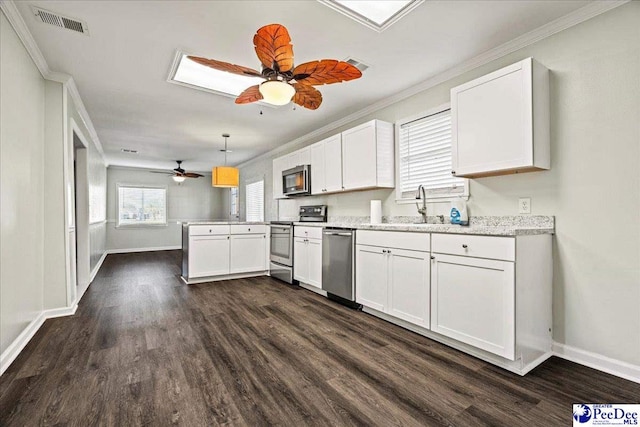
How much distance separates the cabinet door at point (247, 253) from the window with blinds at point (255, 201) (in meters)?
2.28

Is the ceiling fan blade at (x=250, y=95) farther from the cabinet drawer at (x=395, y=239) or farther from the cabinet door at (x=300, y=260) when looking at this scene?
the cabinet door at (x=300, y=260)

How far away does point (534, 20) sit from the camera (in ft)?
7.40

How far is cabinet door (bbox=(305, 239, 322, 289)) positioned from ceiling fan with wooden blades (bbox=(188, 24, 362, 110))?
7.28 feet

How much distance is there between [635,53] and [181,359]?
3775 mm

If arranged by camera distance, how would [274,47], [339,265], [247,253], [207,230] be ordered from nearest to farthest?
1. [274,47]
2. [339,265]
3. [207,230]
4. [247,253]

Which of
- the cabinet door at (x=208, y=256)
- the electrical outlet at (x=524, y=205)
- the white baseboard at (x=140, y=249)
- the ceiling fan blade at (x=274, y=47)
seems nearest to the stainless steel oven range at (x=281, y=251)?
the cabinet door at (x=208, y=256)

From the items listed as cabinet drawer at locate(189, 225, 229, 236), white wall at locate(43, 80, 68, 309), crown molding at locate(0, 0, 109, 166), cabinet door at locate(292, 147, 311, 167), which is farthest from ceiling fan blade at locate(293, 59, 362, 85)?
cabinet drawer at locate(189, 225, 229, 236)

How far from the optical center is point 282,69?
208 cm

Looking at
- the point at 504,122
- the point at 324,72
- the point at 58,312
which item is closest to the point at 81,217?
the point at 58,312

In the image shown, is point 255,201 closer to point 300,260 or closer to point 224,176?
point 224,176

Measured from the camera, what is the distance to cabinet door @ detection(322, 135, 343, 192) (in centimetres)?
418

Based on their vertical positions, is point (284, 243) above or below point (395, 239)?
below

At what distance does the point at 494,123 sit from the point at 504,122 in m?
0.08

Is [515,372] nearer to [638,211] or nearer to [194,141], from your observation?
Result: [638,211]
